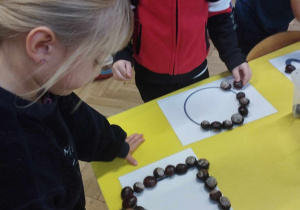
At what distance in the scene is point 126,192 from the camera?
25.6 inches

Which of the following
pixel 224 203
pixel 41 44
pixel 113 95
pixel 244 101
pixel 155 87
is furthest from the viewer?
pixel 113 95

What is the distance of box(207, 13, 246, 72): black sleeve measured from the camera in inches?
37.9

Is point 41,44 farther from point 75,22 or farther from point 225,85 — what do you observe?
point 225,85

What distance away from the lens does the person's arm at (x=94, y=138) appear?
0.71 m

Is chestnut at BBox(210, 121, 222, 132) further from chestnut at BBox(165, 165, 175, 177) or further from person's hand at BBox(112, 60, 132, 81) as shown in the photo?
person's hand at BBox(112, 60, 132, 81)

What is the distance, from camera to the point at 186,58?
3.16 feet

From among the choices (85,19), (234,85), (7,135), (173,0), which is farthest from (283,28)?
(7,135)

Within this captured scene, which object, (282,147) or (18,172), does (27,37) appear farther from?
(282,147)

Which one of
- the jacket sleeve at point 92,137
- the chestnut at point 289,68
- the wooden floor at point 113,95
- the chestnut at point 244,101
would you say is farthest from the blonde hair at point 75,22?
the wooden floor at point 113,95

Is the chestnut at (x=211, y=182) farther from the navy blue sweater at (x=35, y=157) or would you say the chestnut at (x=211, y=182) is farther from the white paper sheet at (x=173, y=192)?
the navy blue sweater at (x=35, y=157)

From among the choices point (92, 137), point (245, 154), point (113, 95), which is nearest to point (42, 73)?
point (92, 137)

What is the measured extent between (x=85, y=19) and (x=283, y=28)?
1.11 meters

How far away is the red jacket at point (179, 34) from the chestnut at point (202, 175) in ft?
1.33

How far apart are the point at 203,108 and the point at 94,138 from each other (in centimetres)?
32
